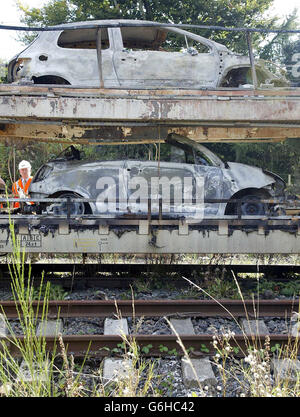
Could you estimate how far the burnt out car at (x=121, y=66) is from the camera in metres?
6.31

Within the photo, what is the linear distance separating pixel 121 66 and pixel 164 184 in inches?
79.3

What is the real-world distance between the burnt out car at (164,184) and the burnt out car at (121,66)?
3.32 ft

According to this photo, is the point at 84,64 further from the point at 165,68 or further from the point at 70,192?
the point at 70,192

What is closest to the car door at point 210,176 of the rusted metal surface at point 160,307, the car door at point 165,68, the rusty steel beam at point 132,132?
the rusty steel beam at point 132,132

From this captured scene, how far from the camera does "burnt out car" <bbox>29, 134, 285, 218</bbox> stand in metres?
6.65

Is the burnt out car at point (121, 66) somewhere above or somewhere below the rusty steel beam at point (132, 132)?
above

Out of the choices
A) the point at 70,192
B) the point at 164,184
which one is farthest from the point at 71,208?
the point at 164,184

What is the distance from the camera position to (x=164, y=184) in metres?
6.77

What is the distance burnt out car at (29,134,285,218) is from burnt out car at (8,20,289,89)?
101 cm

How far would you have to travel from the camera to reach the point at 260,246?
5.62 meters

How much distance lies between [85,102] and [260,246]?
3.16 m

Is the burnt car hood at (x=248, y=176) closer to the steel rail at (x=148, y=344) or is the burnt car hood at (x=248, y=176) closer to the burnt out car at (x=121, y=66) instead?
the burnt out car at (x=121, y=66)
